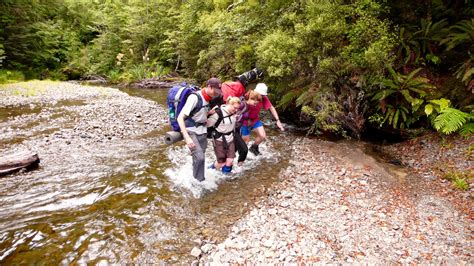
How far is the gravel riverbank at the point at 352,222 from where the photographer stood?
4207 millimetres

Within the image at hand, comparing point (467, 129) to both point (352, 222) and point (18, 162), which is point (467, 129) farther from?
point (18, 162)

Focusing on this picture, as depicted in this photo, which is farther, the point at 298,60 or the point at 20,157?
the point at 298,60

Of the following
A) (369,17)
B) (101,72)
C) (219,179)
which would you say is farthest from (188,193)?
(101,72)

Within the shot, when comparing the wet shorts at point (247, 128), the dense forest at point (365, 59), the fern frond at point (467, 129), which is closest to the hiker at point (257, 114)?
the wet shorts at point (247, 128)

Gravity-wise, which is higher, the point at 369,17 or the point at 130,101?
the point at 369,17

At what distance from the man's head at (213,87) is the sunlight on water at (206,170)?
2.00m

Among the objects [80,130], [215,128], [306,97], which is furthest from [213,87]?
[80,130]

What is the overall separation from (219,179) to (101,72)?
3039 cm

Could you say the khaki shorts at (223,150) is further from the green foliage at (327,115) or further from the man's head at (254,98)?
the green foliage at (327,115)

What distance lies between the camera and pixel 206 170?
7.05 metres

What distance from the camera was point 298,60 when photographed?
888 centimetres

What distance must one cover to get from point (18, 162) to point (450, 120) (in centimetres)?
1014

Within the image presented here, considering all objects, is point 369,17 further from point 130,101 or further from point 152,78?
point 152,78

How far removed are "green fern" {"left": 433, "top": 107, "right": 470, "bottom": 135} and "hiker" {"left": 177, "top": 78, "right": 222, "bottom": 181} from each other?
214 inches
